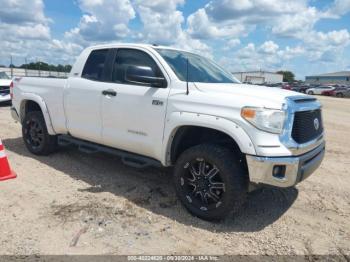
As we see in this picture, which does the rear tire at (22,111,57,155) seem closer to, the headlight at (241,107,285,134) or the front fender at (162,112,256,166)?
the front fender at (162,112,256,166)

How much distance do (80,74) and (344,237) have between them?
4249 mm

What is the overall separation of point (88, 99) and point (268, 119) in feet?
9.01

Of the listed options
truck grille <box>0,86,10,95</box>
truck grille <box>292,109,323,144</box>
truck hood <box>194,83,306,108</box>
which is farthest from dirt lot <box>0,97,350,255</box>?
truck grille <box>0,86,10,95</box>

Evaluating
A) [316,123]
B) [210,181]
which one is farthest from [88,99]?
[316,123]

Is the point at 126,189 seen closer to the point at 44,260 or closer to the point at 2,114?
the point at 44,260

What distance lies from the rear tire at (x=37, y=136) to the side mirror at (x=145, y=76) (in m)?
2.57

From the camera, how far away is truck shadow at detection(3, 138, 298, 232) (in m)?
4.04

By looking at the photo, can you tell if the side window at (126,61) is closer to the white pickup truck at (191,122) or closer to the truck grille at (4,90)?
the white pickup truck at (191,122)

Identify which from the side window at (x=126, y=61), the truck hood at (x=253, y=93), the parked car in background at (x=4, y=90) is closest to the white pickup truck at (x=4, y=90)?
the parked car in background at (x=4, y=90)

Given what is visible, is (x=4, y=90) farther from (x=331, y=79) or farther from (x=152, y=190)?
(x=331, y=79)

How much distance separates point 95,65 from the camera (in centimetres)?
529

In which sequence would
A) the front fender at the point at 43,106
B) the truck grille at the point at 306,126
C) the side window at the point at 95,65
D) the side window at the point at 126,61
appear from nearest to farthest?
the truck grille at the point at 306,126, the side window at the point at 126,61, the side window at the point at 95,65, the front fender at the point at 43,106

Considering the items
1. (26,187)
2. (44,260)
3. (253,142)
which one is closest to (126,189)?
(26,187)

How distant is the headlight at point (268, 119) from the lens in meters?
3.48
